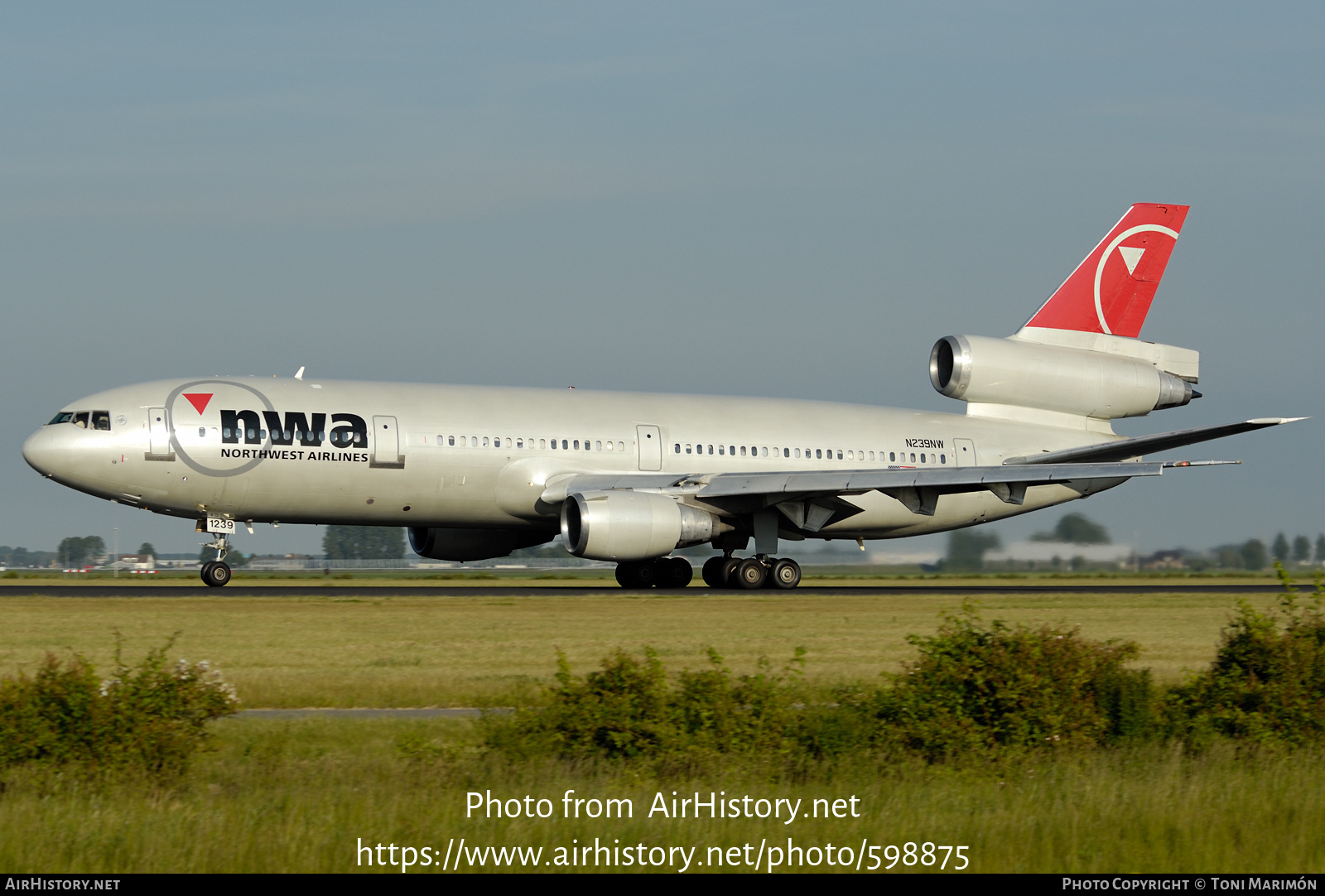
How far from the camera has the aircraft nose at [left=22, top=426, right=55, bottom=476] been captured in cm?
3086

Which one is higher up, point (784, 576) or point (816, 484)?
point (816, 484)

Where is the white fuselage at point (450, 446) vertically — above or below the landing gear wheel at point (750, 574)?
above

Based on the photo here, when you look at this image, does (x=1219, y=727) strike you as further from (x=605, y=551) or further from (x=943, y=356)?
(x=943, y=356)

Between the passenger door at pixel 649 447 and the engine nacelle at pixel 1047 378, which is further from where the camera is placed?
the engine nacelle at pixel 1047 378

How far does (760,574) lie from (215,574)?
1299cm

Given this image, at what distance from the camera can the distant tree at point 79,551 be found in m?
68.0

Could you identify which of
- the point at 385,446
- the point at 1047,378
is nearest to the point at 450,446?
the point at 385,446

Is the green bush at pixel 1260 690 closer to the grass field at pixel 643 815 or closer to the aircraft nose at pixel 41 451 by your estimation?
the grass field at pixel 643 815

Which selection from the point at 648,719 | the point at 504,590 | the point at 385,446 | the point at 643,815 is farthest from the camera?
the point at 504,590

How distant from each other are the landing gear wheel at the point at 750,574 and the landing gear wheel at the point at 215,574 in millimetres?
12179

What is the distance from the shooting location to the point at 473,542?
36.9 metres

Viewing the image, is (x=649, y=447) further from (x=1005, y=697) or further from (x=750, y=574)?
(x=1005, y=697)

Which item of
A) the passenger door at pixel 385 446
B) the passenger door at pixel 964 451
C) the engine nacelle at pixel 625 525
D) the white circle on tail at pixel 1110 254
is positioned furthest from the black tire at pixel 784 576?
the white circle on tail at pixel 1110 254
